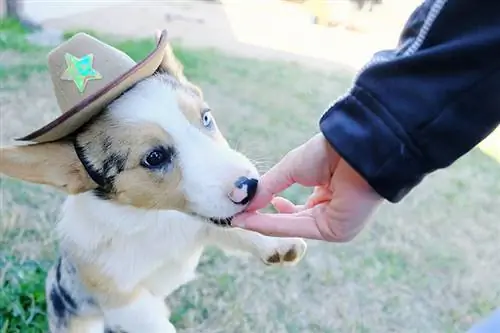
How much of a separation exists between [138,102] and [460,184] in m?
1.40

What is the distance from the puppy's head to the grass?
0.47m

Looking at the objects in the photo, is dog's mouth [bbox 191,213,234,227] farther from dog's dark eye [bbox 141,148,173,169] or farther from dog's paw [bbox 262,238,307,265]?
dog's paw [bbox 262,238,307,265]

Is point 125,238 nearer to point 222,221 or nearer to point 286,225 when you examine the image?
point 222,221

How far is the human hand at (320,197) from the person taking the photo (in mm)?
875

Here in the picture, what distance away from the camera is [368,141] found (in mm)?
791

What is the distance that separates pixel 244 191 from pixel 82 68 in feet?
1.27

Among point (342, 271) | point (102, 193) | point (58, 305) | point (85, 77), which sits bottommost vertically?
point (342, 271)

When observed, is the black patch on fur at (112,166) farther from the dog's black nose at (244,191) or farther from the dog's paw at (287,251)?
the dog's paw at (287,251)

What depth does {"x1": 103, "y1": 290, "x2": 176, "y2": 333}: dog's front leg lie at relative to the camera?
1505 millimetres

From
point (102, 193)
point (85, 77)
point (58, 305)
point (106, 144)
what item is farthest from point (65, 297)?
point (85, 77)

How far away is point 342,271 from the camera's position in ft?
6.15

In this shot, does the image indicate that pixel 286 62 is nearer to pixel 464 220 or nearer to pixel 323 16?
pixel 323 16

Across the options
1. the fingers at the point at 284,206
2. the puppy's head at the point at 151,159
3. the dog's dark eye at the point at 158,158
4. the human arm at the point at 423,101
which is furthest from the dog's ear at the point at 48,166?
the human arm at the point at 423,101

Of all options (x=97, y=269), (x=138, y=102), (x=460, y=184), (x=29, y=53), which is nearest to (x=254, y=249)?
(x=97, y=269)
